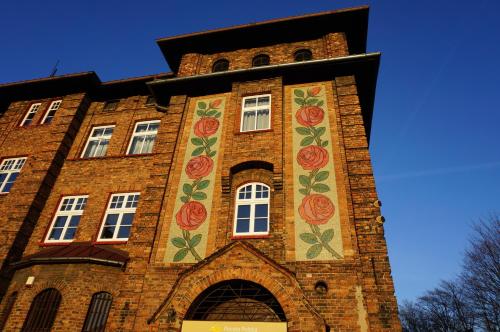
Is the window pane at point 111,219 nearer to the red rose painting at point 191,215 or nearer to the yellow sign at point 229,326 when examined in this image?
the red rose painting at point 191,215

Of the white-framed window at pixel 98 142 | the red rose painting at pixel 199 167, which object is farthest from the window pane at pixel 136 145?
the red rose painting at pixel 199 167

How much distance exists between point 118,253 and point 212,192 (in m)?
3.81

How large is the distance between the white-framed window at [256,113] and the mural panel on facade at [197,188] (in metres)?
0.86

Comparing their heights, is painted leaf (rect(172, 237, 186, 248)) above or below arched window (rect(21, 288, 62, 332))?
above

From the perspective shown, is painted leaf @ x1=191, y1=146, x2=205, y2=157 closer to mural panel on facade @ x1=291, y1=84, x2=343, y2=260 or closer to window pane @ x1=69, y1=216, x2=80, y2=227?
mural panel on facade @ x1=291, y1=84, x2=343, y2=260

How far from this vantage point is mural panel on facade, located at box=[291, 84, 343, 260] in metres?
8.42

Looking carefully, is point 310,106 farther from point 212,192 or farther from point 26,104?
point 26,104

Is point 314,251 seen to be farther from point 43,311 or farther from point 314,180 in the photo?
point 43,311

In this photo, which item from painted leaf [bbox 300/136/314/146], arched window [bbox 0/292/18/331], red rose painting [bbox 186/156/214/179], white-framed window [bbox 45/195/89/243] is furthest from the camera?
white-framed window [bbox 45/195/89/243]

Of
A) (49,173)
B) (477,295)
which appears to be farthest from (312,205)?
(477,295)

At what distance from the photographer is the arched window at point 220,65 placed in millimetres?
14348

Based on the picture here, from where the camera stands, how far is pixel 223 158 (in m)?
10.7

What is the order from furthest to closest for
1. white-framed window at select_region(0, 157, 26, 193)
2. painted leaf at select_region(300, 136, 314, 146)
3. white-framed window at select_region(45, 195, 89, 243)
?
white-framed window at select_region(0, 157, 26, 193) → white-framed window at select_region(45, 195, 89, 243) → painted leaf at select_region(300, 136, 314, 146)

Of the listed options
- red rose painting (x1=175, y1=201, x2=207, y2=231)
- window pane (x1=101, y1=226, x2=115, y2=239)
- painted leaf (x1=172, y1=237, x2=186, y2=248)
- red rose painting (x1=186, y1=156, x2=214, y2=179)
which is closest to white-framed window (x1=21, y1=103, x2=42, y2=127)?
window pane (x1=101, y1=226, x2=115, y2=239)
